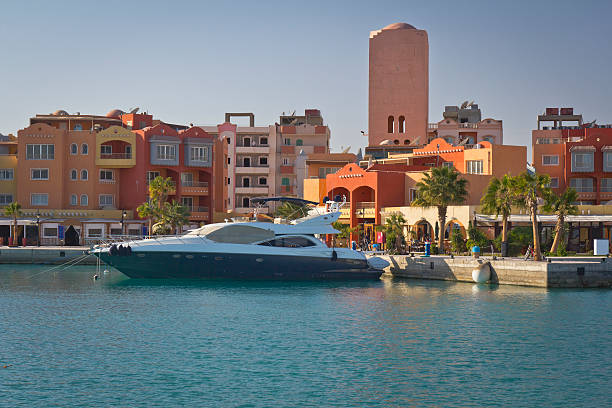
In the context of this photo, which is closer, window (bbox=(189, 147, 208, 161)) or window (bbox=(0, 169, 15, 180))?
window (bbox=(0, 169, 15, 180))

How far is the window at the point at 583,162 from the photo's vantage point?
250 feet

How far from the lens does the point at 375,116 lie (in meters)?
94.1

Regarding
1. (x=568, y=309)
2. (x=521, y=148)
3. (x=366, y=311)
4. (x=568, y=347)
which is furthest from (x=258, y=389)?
(x=521, y=148)

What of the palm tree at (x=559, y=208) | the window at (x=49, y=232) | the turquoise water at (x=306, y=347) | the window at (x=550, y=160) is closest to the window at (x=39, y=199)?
the window at (x=49, y=232)

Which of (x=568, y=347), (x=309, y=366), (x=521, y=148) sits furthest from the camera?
(x=521, y=148)

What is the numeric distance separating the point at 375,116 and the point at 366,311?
59.6 meters

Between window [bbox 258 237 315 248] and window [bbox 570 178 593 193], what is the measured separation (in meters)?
37.6

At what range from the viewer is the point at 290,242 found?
48.3 m

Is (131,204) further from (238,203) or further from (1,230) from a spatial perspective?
(238,203)

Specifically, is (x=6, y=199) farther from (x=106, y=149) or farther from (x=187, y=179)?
(x=187, y=179)

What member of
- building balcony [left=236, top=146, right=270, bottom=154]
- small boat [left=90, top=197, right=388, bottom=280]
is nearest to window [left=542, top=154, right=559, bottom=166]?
building balcony [left=236, top=146, right=270, bottom=154]

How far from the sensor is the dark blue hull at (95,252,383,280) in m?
47.2

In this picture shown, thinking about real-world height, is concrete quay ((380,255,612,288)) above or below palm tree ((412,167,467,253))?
below

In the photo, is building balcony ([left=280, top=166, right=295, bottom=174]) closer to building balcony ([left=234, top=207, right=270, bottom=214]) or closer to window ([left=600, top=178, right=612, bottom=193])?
building balcony ([left=234, top=207, right=270, bottom=214])
